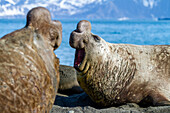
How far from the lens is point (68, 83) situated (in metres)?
7.47

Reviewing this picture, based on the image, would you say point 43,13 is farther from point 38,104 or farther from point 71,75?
point 71,75

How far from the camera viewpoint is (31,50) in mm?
2516

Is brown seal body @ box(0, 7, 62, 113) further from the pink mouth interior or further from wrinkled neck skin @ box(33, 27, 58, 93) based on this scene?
the pink mouth interior

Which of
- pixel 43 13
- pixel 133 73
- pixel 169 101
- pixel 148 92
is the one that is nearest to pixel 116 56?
pixel 133 73

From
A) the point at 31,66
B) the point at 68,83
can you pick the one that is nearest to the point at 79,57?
the point at 31,66

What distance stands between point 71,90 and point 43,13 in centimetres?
482

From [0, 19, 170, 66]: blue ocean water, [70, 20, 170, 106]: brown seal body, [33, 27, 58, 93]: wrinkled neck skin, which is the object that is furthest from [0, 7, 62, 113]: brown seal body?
[0, 19, 170, 66]: blue ocean water

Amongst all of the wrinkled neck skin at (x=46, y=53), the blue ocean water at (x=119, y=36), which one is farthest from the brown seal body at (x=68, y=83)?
the blue ocean water at (x=119, y=36)

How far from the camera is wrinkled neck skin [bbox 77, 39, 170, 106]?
4793 millimetres

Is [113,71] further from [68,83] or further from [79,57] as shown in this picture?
[68,83]

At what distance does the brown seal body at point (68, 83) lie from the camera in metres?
7.36

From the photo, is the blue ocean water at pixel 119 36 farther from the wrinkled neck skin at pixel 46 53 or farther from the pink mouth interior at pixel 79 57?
the wrinkled neck skin at pixel 46 53

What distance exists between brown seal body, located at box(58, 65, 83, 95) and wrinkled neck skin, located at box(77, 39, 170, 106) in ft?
7.66

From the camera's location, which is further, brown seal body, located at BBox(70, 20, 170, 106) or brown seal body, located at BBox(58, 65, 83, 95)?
brown seal body, located at BBox(58, 65, 83, 95)
